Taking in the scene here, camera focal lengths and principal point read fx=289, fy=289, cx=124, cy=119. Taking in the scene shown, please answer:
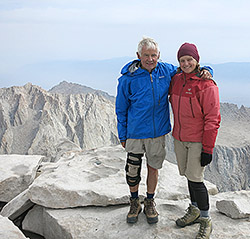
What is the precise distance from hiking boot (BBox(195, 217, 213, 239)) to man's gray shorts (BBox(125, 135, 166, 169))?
837 mm

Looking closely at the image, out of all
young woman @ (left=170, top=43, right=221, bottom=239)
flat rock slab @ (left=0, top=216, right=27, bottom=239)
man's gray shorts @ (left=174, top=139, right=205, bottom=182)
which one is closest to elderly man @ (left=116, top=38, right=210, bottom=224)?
young woman @ (left=170, top=43, right=221, bottom=239)

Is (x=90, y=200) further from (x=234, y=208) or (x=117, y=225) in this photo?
(x=234, y=208)

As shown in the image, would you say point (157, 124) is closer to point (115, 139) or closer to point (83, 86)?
point (115, 139)

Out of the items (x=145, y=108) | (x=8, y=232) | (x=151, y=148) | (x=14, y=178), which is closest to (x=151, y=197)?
(x=151, y=148)

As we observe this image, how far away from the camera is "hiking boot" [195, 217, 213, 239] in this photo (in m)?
3.39

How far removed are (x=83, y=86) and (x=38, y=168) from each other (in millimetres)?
38035

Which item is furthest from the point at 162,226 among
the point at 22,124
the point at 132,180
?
the point at 22,124

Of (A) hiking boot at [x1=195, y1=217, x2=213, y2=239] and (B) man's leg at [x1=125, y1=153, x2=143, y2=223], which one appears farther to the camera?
(B) man's leg at [x1=125, y1=153, x2=143, y2=223]

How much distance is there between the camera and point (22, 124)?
27609 millimetres

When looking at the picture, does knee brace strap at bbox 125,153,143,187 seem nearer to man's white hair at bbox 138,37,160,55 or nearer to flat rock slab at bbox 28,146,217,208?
flat rock slab at bbox 28,146,217,208

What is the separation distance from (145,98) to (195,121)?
0.65 meters

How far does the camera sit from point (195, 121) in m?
3.23

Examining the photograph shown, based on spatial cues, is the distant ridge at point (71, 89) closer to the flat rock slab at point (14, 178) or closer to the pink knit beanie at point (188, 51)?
the flat rock slab at point (14, 178)

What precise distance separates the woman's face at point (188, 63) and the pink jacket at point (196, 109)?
0.23 feet
